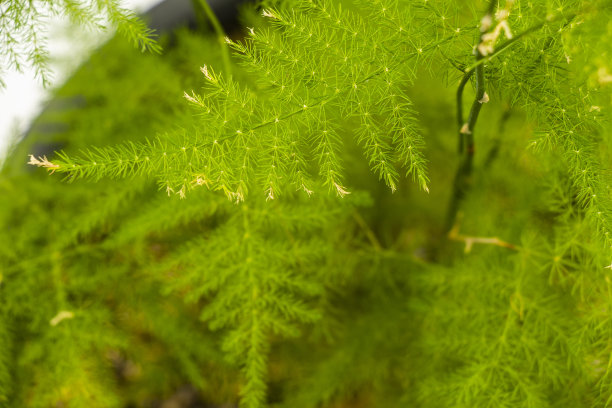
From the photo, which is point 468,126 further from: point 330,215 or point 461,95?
point 330,215

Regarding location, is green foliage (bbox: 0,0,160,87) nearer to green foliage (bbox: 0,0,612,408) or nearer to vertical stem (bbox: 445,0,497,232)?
green foliage (bbox: 0,0,612,408)

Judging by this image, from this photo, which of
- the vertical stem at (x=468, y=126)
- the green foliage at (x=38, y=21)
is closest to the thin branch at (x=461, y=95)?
the vertical stem at (x=468, y=126)

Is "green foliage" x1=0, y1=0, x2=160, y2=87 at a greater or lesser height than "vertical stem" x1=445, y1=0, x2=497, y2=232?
greater

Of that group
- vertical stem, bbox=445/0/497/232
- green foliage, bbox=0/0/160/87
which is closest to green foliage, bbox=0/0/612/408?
vertical stem, bbox=445/0/497/232

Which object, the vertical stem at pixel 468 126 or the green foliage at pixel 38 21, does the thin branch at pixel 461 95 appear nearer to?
the vertical stem at pixel 468 126

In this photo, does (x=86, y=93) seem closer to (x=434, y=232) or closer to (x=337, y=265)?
(x=337, y=265)

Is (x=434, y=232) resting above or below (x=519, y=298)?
below

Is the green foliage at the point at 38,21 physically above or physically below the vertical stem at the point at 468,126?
above

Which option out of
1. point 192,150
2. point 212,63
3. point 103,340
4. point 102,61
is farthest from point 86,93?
point 192,150

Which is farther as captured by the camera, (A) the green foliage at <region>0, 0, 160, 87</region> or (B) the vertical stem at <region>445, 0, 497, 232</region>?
(A) the green foliage at <region>0, 0, 160, 87</region>
